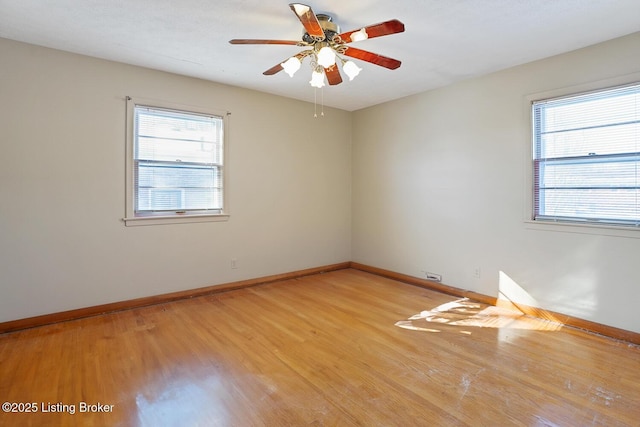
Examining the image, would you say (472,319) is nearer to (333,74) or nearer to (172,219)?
(333,74)

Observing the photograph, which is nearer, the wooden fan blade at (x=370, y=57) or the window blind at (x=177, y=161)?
the wooden fan blade at (x=370, y=57)

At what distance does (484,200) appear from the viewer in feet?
12.7

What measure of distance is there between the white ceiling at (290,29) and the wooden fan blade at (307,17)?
1.22 ft

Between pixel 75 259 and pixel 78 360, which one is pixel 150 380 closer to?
pixel 78 360

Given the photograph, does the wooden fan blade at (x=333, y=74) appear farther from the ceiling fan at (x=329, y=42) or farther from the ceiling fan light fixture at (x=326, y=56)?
the ceiling fan light fixture at (x=326, y=56)

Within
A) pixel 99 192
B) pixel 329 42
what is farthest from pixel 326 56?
pixel 99 192

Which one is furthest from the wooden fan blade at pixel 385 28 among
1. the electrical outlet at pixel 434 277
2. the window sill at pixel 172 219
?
the electrical outlet at pixel 434 277

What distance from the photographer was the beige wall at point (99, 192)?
119 inches

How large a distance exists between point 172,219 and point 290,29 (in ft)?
7.97

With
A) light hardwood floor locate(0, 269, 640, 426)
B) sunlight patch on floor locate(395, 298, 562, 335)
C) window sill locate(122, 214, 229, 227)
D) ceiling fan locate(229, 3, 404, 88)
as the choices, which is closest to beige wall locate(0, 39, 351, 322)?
window sill locate(122, 214, 229, 227)

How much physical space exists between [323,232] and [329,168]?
1.03 meters

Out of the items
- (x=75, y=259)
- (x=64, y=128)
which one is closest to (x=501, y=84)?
(x=64, y=128)

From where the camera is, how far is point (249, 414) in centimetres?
191

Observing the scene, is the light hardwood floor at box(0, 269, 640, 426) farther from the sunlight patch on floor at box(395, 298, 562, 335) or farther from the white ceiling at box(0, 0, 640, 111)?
the white ceiling at box(0, 0, 640, 111)
